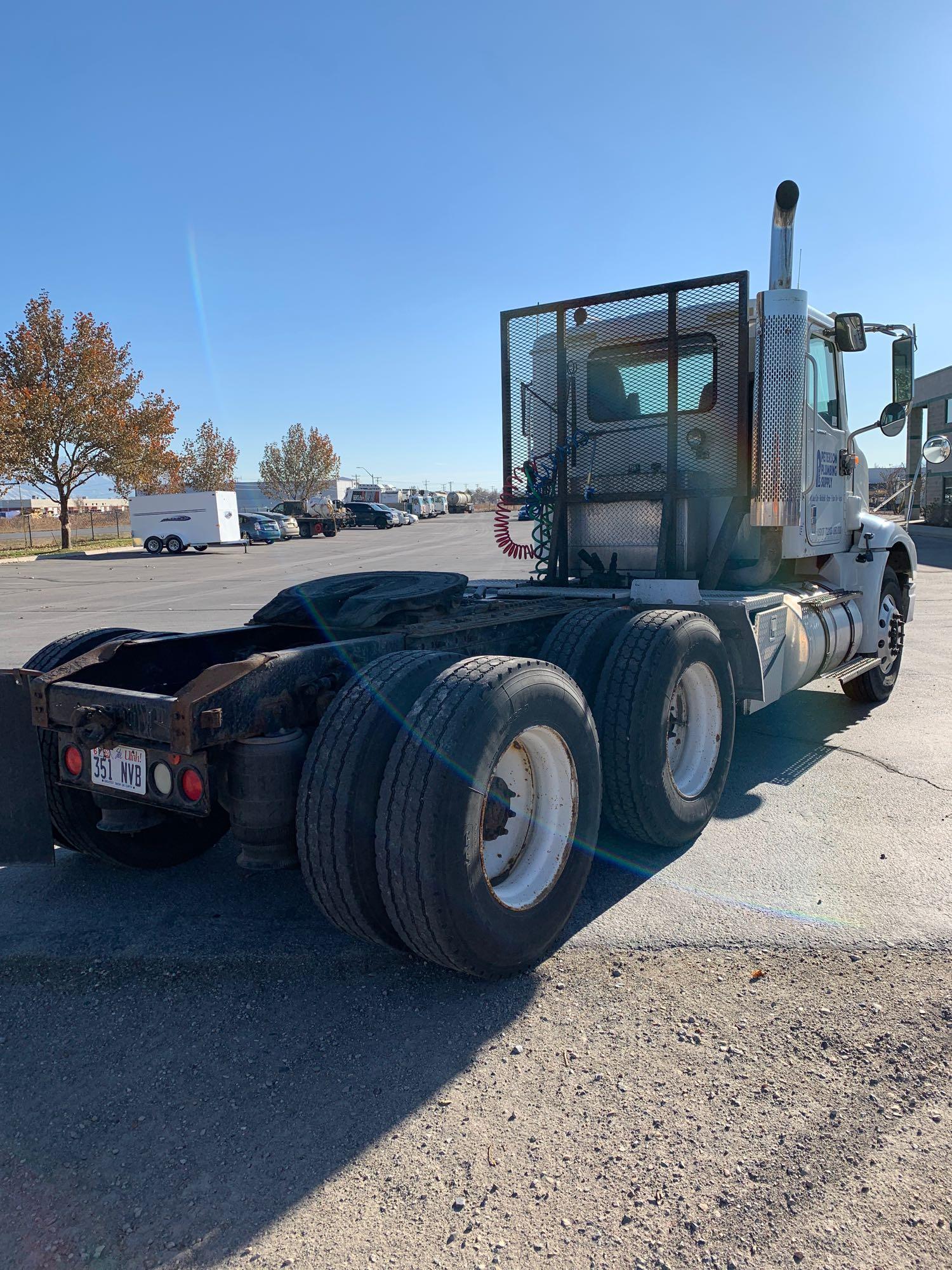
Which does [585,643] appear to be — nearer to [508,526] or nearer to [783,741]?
[508,526]

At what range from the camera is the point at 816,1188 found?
2363 millimetres

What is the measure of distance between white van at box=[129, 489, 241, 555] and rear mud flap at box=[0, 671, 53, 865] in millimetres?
36482

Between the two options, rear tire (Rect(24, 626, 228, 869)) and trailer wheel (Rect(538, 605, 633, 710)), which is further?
trailer wheel (Rect(538, 605, 633, 710))

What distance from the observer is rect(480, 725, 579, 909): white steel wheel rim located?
356cm

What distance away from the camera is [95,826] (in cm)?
424

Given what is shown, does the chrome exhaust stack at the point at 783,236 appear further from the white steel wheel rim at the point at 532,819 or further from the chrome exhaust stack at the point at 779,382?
the white steel wheel rim at the point at 532,819

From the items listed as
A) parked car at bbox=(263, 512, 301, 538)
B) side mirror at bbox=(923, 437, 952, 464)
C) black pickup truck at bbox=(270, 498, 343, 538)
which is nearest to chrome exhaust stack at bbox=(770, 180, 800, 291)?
side mirror at bbox=(923, 437, 952, 464)

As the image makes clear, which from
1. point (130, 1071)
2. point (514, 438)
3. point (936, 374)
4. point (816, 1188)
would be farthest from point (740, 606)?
point (936, 374)

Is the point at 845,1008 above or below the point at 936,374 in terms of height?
below

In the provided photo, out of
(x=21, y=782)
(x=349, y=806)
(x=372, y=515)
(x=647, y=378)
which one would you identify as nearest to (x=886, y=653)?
(x=647, y=378)

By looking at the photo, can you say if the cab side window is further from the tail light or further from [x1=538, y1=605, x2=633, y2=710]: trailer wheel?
the tail light

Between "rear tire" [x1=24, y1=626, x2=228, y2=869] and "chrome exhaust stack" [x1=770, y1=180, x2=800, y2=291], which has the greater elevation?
"chrome exhaust stack" [x1=770, y1=180, x2=800, y2=291]

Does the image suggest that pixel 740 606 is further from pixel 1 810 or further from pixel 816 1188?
pixel 1 810

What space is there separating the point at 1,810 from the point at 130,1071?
1.31 meters
